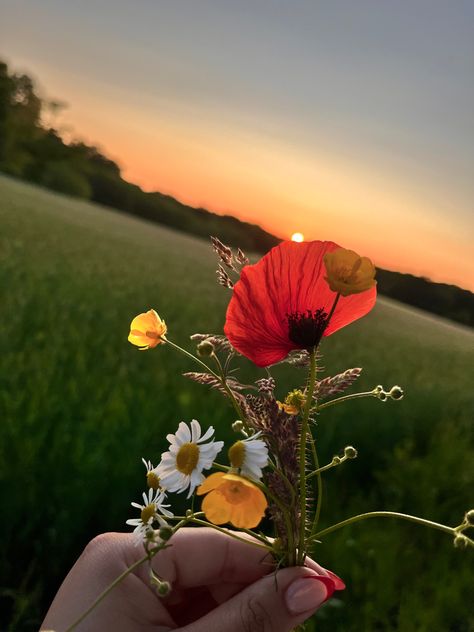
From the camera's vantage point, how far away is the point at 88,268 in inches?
327

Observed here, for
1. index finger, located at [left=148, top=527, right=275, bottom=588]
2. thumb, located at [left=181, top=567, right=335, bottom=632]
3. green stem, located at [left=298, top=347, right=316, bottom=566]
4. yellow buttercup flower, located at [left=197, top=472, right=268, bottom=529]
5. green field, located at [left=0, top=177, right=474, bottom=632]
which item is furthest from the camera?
green field, located at [left=0, top=177, right=474, bottom=632]

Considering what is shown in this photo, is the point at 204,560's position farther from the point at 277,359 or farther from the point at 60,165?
the point at 60,165

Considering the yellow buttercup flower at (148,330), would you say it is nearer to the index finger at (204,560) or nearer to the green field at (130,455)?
the index finger at (204,560)

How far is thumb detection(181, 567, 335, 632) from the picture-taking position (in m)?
0.86

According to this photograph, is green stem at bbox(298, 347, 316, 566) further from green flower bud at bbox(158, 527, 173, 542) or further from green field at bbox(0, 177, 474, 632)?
green field at bbox(0, 177, 474, 632)

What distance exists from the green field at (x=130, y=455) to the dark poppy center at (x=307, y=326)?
143 cm

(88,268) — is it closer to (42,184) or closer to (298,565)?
(298,565)

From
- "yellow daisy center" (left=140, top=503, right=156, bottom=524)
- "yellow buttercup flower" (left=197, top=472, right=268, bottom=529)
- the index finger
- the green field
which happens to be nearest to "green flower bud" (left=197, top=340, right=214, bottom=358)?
"yellow buttercup flower" (left=197, top=472, right=268, bottom=529)

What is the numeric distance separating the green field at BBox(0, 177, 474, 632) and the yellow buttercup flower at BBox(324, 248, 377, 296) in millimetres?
1526

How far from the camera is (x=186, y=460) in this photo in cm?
71

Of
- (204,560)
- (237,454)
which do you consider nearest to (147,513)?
(237,454)

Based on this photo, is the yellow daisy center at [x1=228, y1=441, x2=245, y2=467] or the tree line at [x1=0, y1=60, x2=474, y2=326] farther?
the tree line at [x1=0, y1=60, x2=474, y2=326]

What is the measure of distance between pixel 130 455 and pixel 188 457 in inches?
68.2

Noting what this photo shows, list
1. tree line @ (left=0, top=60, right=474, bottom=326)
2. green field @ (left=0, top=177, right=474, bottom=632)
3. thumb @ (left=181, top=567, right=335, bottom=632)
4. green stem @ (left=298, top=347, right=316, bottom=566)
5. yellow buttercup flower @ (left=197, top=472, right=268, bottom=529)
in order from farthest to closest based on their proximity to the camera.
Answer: tree line @ (left=0, top=60, right=474, bottom=326)
green field @ (left=0, top=177, right=474, bottom=632)
thumb @ (left=181, top=567, right=335, bottom=632)
green stem @ (left=298, top=347, right=316, bottom=566)
yellow buttercup flower @ (left=197, top=472, right=268, bottom=529)
